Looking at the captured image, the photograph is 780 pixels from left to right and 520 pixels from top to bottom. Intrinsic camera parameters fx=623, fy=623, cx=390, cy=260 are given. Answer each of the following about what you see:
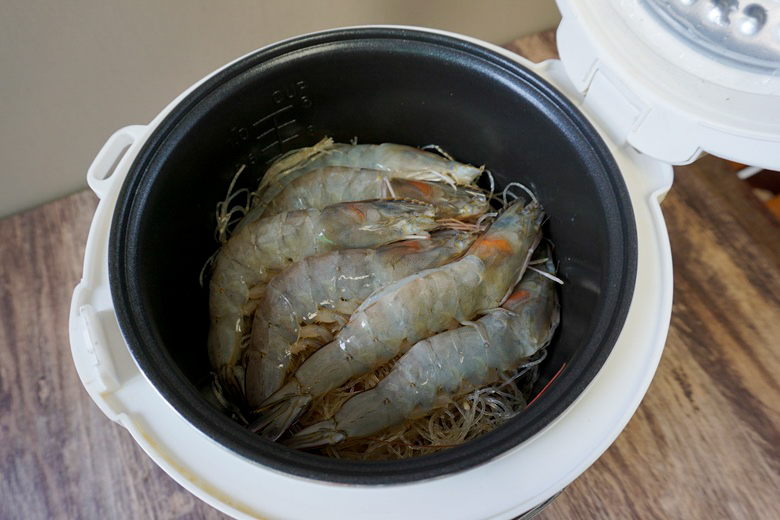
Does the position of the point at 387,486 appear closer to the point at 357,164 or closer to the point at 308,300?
the point at 308,300

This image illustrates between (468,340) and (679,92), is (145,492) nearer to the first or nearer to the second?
(468,340)

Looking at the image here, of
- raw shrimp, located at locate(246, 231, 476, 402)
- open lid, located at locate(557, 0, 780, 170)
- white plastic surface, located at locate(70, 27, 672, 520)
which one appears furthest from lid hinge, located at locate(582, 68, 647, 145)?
raw shrimp, located at locate(246, 231, 476, 402)

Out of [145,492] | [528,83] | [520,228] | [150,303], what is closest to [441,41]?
[528,83]

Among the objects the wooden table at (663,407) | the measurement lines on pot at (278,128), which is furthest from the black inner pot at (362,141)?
the wooden table at (663,407)

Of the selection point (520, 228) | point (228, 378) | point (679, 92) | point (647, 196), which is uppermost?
point (679, 92)

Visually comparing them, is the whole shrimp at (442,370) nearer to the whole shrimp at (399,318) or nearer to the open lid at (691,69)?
the whole shrimp at (399,318)

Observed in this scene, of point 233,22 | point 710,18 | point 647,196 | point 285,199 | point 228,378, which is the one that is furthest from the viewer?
point 233,22

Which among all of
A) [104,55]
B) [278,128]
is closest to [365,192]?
[278,128]
